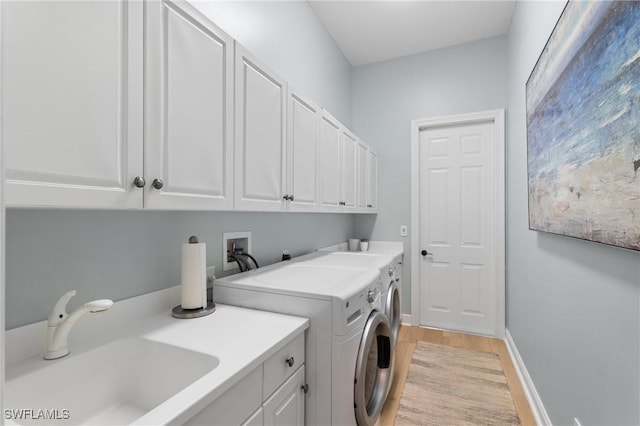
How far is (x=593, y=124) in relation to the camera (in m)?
1.00

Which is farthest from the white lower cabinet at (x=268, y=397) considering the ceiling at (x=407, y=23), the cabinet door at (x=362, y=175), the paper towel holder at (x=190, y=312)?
the ceiling at (x=407, y=23)

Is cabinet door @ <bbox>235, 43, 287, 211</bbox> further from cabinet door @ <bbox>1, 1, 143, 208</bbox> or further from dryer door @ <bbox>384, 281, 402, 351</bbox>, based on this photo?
dryer door @ <bbox>384, 281, 402, 351</bbox>

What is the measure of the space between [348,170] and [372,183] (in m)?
0.82

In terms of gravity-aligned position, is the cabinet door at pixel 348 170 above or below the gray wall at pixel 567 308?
above

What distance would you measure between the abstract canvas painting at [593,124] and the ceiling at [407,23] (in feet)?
4.78

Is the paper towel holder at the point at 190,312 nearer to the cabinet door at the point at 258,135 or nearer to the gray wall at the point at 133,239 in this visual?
the gray wall at the point at 133,239

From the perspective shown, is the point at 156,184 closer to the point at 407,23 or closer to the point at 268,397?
the point at 268,397

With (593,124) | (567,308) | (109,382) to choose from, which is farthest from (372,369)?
(593,124)

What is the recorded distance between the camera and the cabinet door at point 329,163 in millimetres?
1973

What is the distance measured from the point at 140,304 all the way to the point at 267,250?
896mm

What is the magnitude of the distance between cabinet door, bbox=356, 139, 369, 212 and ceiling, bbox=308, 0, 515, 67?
1.13 metres

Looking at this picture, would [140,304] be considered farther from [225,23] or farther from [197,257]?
[225,23]

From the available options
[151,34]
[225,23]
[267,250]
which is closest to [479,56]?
[225,23]

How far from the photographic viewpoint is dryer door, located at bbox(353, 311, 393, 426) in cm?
132
